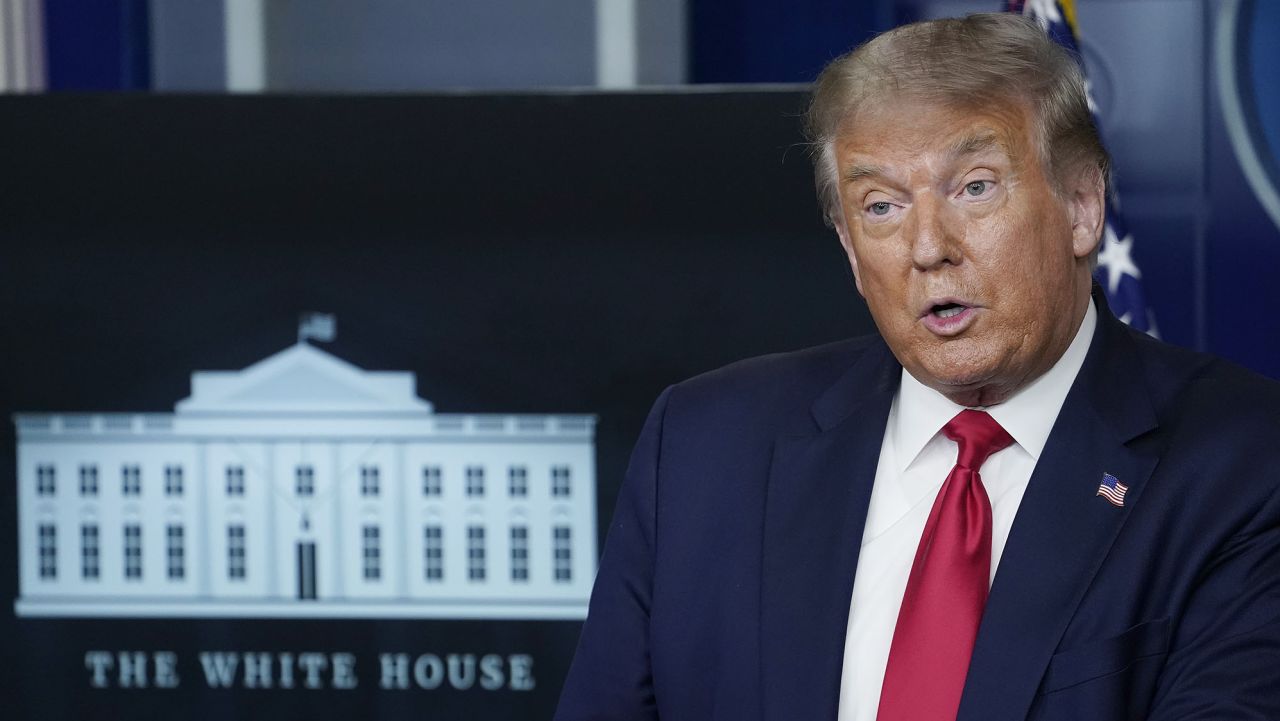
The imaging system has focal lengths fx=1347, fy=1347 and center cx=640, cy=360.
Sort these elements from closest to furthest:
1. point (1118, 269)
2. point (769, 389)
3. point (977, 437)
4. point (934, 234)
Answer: point (934, 234) → point (977, 437) → point (769, 389) → point (1118, 269)

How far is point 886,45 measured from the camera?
4.99 ft

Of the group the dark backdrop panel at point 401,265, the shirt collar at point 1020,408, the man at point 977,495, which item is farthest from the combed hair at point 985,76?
the dark backdrop panel at point 401,265

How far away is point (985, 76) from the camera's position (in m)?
1.46

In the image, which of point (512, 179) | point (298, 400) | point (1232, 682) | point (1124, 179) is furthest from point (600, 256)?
point (1232, 682)

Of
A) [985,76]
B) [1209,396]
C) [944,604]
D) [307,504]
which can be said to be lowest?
[307,504]

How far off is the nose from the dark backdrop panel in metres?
1.30

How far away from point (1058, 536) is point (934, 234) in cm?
35

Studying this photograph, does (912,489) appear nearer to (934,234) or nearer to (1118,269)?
(934,234)

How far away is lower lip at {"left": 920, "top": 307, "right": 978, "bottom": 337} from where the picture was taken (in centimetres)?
146

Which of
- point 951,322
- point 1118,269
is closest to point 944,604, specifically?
point 951,322

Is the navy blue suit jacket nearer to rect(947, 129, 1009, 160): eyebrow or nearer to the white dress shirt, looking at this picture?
the white dress shirt

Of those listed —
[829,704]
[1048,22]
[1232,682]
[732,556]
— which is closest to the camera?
[1232,682]

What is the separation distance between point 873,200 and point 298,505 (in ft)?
5.76

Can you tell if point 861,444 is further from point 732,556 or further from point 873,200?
point 873,200
